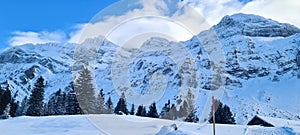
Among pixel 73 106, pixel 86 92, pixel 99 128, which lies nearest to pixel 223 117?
pixel 73 106

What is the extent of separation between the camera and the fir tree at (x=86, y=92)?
45.0 metres

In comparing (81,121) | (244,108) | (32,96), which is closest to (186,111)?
(32,96)


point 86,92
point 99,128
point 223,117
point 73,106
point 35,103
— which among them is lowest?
point 99,128

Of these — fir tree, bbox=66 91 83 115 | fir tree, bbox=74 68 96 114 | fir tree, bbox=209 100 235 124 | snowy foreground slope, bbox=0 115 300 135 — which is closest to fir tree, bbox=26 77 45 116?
fir tree, bbox=66 91 83 115

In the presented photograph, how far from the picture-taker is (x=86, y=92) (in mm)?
45406

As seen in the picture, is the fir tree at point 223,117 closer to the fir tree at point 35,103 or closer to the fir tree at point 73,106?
the fir tree at point 73,106

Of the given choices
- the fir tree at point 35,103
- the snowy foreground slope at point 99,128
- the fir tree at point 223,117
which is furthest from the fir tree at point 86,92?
the fir tree at point 223,117

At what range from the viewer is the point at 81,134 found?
23484 mm

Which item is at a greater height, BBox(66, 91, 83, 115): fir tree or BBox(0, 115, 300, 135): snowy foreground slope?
BBox(66, 91, 83, 115): fir tree

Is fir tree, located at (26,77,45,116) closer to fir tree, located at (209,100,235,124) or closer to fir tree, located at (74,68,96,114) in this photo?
fir tree, located at (74,68,96,114)

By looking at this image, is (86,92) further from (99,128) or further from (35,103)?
(99,128)

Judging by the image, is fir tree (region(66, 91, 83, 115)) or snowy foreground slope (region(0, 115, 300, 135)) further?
fir tree (region(66, 91, 83, 115))

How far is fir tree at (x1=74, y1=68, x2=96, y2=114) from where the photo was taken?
45047mm

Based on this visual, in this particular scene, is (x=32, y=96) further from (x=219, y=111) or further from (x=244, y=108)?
(x=244, y=108)
